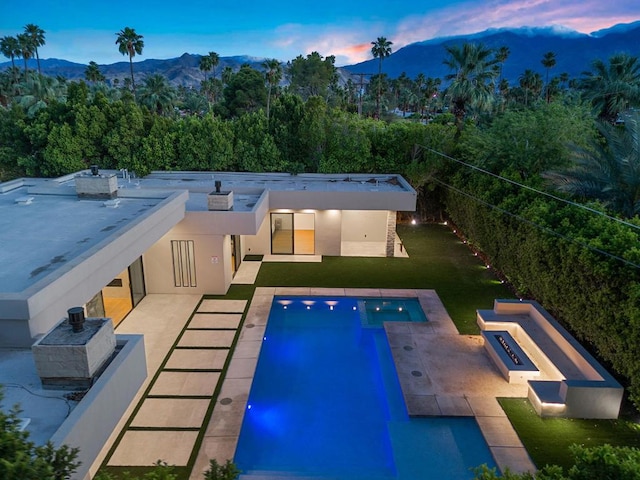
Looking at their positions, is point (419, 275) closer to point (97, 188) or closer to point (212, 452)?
point (212, 452)

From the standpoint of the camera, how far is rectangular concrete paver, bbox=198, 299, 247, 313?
57.3 ft

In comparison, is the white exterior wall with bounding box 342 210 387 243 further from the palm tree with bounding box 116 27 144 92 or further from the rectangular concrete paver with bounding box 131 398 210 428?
the palm tree with bounding box 116 27 144 92

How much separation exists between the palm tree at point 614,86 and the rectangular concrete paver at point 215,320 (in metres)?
27.8

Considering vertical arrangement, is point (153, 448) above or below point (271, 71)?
below

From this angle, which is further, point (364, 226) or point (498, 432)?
point (364, 226)

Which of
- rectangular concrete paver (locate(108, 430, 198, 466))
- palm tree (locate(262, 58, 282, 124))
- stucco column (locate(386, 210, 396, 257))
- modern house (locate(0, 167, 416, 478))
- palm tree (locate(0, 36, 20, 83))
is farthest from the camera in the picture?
palm tree (locate(0, 36, 20, 83))

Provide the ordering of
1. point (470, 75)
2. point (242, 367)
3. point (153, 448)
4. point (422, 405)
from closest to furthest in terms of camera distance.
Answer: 1. point (153, 448)
2. point (422, 405)
3. point (242, 367)
4. point (470, 75)

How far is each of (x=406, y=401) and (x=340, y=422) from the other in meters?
1.92

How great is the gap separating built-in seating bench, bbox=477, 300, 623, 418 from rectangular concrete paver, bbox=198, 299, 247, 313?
9177mm

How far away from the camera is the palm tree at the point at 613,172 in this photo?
1412 centimetres

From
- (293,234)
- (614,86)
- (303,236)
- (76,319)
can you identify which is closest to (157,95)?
(293,234)

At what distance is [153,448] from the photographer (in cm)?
1024

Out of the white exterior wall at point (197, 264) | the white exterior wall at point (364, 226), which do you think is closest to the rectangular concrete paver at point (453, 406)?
the white exterior wall at point (197, 264)

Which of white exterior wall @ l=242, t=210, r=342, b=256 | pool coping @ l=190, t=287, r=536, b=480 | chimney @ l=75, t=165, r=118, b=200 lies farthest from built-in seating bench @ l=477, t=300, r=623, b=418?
chimney @ l=75, t=165, r=118, b=200
